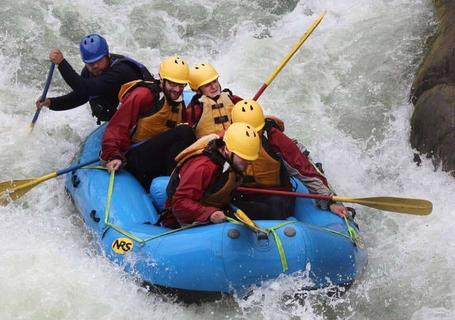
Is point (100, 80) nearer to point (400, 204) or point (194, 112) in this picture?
point (194, 112)

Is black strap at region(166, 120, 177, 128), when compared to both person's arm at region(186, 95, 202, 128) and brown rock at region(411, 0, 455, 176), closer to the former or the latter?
person's arm at region(186, 95, 202, 128)

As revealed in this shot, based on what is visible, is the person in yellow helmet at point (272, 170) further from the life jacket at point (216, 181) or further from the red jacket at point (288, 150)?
the life jacket at point (216, 181)

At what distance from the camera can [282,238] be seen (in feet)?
14.1

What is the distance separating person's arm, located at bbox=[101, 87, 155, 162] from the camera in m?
5.07

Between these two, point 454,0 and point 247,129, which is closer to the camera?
point 247,129

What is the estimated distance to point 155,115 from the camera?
16.9 ft

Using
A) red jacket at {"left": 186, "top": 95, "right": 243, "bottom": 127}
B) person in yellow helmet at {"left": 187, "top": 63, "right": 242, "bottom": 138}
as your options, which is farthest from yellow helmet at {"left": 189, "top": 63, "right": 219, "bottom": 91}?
red jacket at {"left": 186, "top": 95, "right": 243, "bottom": 127}

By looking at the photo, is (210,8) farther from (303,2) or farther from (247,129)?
(247,129)

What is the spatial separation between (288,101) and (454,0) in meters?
2.15

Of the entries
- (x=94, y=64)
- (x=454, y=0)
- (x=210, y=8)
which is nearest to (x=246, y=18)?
(x=210, y=8)

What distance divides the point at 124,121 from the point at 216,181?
40.7 inches

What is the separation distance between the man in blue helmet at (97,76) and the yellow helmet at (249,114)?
110 centimetres

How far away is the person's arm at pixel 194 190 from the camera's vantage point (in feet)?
14.3

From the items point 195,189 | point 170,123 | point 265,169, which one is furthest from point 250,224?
point 170,123
